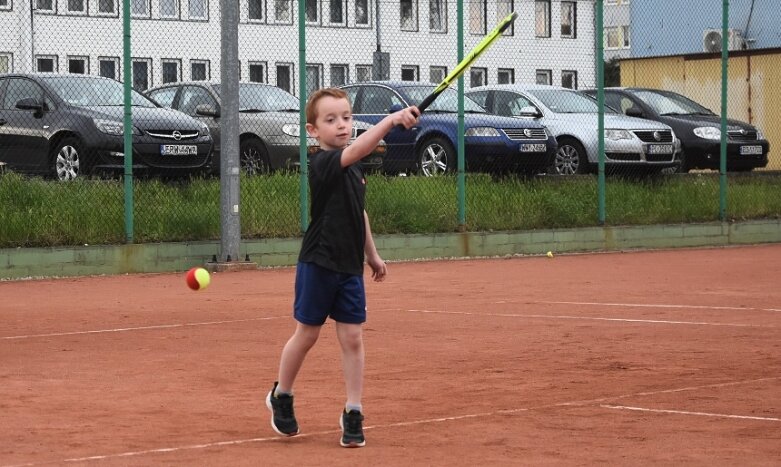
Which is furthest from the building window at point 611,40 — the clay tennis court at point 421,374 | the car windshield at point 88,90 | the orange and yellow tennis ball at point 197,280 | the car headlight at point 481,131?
the orange and yellow tennis ball at point 197,280

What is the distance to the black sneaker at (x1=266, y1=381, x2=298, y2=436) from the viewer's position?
6.82 m

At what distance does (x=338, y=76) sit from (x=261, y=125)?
4.69 meters

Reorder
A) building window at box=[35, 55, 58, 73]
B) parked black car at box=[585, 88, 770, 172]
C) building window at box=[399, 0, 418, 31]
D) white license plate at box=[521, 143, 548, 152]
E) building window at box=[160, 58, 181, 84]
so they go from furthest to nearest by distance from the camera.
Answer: building window at box=[399, 0, 418, 31] → parked black car at box=[585, 88, 770, 172] → building window at box=[160, 58, 181, 84] → white license plate at box=[521, 143, 548, 152] → building window at box=[35, 55, 58, 73]

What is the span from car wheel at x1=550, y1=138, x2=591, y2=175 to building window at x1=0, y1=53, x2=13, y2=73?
23.3 ft

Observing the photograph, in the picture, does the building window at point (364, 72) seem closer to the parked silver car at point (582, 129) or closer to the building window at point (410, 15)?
the building window at point (410, 15)

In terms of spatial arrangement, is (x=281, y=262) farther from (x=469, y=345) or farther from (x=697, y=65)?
(x=697, y=65)

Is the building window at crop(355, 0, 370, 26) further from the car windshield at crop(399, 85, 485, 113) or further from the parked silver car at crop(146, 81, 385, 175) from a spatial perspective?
the parked silver car at crop(146, 81, 385, 175)

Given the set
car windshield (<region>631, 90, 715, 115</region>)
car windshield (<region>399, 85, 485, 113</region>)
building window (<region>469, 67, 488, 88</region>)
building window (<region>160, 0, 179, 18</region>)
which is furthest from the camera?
building window (<region>469, 67, 488, 88</region>)

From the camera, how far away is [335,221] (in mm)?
6805

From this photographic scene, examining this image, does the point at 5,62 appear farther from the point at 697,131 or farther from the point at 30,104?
the point at 697,131

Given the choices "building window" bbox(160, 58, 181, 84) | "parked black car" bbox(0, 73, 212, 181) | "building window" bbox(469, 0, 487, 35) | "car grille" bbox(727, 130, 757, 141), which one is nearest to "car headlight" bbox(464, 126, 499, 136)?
"parked black car" bbox(0, 73, 212, 181)

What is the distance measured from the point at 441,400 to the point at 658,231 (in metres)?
13.1

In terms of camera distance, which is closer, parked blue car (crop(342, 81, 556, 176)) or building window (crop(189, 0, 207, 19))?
parked blue car (crop(342, 81, 556, 176))

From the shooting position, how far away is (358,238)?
6.83 meters
